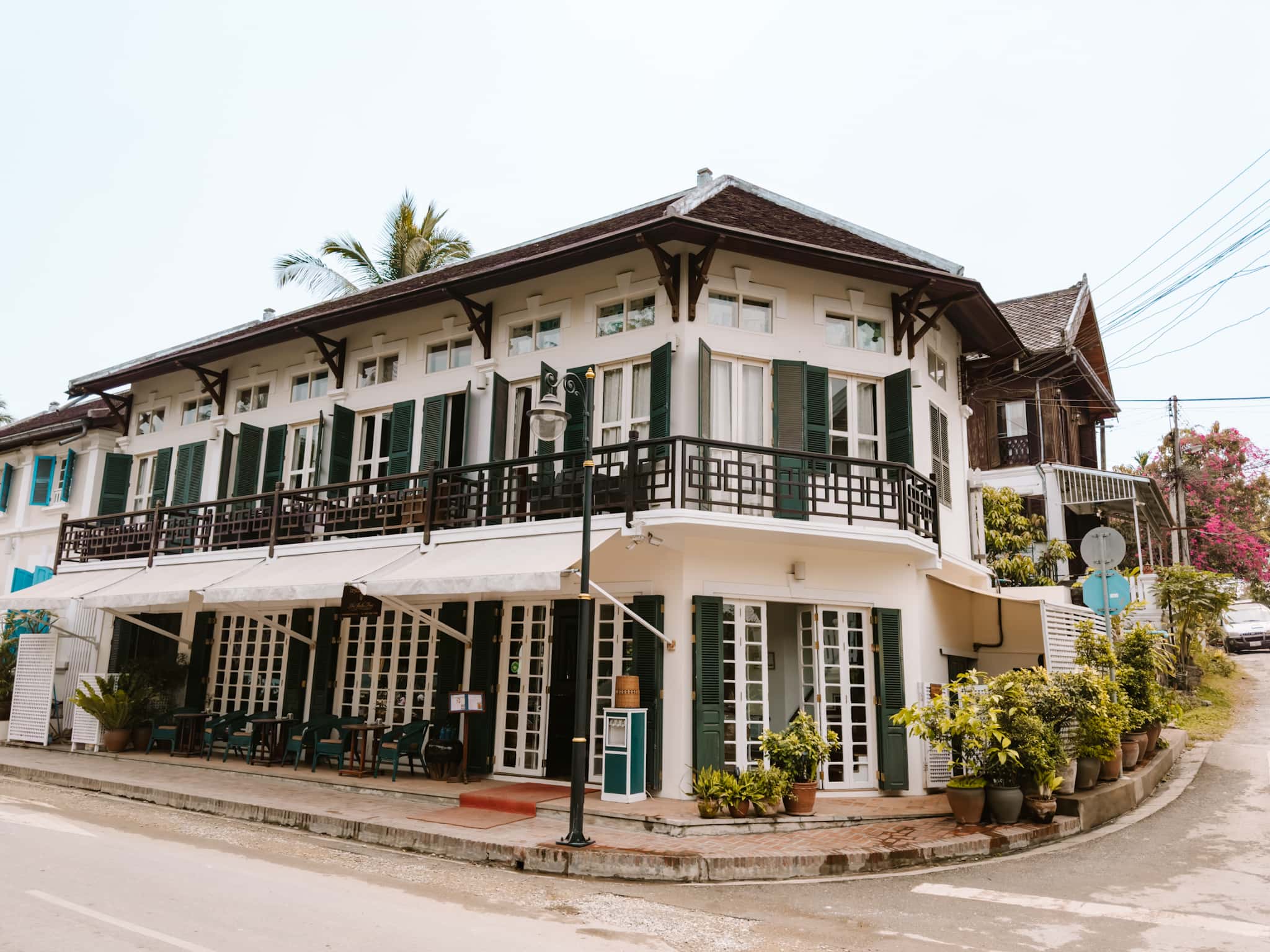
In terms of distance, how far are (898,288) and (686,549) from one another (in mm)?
5308

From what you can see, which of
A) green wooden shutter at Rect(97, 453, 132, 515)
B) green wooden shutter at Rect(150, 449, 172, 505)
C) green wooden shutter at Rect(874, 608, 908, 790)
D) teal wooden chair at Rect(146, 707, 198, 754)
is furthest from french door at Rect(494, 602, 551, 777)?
green wooden shutter at Rect(97, 453, 132, 515)

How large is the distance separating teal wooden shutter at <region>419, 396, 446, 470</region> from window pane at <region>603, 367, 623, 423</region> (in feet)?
9.65

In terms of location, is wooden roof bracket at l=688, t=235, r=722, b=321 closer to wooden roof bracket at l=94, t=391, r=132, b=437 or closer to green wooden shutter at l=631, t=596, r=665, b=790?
green wooden shutter at l=631, t=596, r=665, b=790

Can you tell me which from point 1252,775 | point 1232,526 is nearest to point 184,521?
point 1252,775

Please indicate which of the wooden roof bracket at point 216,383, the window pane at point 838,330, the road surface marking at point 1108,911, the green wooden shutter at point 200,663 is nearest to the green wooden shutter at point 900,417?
the window pane at point 838,330

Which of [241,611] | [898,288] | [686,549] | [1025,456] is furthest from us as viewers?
[1025,456]

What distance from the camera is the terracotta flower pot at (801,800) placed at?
10211 millimetres

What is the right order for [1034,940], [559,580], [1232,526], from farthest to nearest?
1. [1232,526]
2. [559,580]
3. [1034,940]

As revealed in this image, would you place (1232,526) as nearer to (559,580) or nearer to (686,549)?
(686,549)

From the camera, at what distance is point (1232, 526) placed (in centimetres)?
2855

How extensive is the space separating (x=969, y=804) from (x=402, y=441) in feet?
32.3

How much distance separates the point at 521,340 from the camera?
1421 cm

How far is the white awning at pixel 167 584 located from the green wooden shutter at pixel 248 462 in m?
1.68

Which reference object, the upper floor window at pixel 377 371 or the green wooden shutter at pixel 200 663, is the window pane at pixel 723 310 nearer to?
the upper floor window at pixel 377 371
